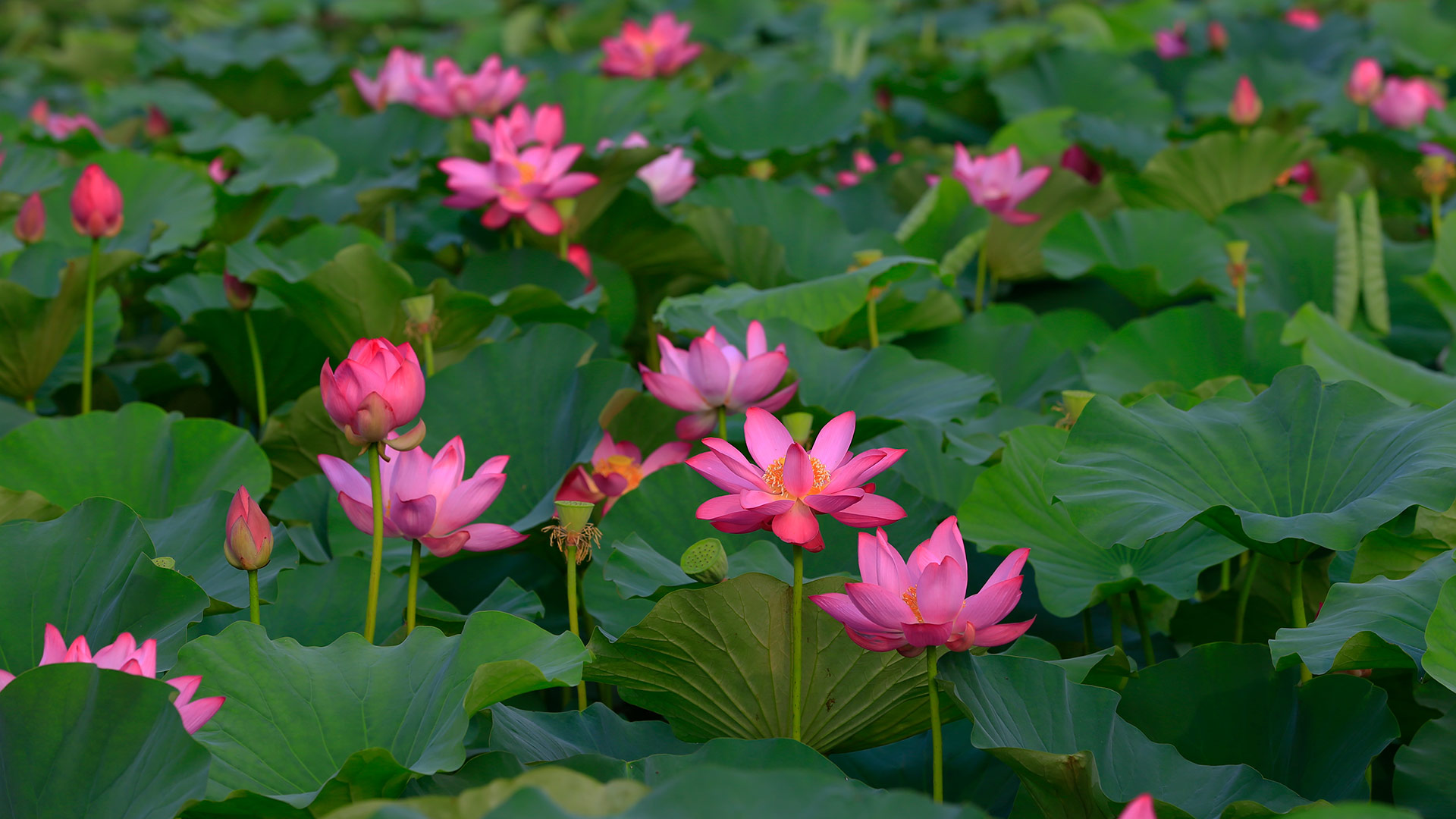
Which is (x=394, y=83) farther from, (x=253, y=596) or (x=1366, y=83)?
(x=1366, y=83)

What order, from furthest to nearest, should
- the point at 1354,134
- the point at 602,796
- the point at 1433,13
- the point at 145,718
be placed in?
the point at 1433,13
the point at 1354,134
the point at 145,718
the point at 602,796

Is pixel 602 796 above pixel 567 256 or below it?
above

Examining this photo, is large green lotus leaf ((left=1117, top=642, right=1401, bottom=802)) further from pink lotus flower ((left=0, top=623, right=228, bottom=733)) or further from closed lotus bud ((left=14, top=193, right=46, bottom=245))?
closed lotus bud ((left=14, top=193, right=46, bottom=245))

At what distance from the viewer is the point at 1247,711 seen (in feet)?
3.15

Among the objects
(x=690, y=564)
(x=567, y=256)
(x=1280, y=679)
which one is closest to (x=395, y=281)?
(x=567, y=256)

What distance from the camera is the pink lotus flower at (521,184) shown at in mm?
1644

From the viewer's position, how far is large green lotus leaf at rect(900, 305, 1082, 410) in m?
1.57

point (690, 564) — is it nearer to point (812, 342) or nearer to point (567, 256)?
point (812, 342)

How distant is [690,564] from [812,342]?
0.64 m

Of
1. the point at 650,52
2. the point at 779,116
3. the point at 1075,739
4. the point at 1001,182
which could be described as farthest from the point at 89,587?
the point at 650,52

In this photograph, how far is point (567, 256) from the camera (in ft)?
5.69

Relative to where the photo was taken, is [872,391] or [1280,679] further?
[872,391]

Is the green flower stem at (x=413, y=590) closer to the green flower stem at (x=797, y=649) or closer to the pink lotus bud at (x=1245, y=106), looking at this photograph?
the green flower stem at (x=797, y=649)

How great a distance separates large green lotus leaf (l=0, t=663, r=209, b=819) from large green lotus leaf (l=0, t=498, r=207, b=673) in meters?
0.17
